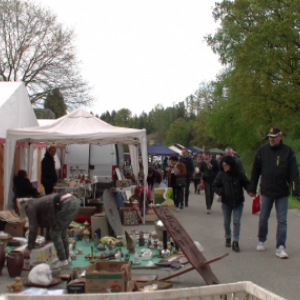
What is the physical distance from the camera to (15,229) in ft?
28.5

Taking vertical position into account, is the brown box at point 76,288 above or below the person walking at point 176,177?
below

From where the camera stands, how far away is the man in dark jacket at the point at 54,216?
6328 mm

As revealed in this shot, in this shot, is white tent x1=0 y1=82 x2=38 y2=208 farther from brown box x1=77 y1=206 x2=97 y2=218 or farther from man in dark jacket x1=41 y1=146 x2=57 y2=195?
brown box x1=77 y1=206 x2=97 y2=218

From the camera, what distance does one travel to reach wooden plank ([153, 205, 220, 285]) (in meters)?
5.59

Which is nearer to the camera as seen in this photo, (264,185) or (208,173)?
(264,185)

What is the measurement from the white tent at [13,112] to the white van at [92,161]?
2.46 meters

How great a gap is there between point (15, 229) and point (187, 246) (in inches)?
168

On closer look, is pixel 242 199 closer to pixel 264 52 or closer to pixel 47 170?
pixel 47 170

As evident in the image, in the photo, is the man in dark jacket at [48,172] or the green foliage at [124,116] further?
the green foliage at [124,116]

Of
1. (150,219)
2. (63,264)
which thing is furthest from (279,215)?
(150,219)

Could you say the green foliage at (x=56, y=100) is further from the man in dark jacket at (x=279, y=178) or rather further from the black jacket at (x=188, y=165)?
the man in dark jacket at (x=279, y=178)

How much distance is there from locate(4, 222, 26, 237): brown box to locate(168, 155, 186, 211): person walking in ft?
17.2

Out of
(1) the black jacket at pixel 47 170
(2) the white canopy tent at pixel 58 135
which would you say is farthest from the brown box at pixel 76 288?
(1) the black jacket at pixel 47 170

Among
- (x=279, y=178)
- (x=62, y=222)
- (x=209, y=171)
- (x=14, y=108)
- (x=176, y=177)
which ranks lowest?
(x=62, y=222)
